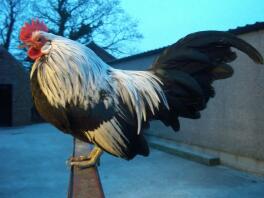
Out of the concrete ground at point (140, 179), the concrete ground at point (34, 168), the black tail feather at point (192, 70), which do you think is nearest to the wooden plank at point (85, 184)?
the black tail feather at point (192, 70)

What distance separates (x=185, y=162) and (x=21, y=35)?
612 cm

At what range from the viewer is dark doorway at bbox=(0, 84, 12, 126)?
2016cm

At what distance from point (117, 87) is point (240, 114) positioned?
5.37m

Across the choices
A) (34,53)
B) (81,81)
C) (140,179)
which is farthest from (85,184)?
(140,179)

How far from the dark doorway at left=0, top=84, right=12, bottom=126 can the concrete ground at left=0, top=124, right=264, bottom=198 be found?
11018mm

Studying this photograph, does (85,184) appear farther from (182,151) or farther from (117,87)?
(182,151)

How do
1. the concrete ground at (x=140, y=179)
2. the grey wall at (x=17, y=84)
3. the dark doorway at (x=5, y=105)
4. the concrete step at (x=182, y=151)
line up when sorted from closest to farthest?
the concrete ground at (x=140, y=179) < the concrete step at (x=182, y=151) < the grey wall at (x=17, y=84) < the dark doorway at (x=5, y=105)

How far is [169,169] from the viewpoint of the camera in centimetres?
767

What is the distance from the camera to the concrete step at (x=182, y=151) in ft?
26.0

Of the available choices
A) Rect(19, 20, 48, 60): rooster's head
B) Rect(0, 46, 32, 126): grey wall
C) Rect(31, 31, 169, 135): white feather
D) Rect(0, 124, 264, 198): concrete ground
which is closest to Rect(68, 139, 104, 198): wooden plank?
Rect(31, 31, 169, 135): white feather

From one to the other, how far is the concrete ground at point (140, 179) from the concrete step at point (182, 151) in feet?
0.52

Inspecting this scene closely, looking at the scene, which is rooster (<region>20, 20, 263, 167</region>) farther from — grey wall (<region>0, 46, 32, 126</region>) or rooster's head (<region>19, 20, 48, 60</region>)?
grey wall (<region>0, 46, 32, 126</region>)

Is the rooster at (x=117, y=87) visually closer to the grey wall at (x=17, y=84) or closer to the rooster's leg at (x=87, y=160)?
the rooster's leg at (x=87, y=160)

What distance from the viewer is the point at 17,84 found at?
2016 cm
